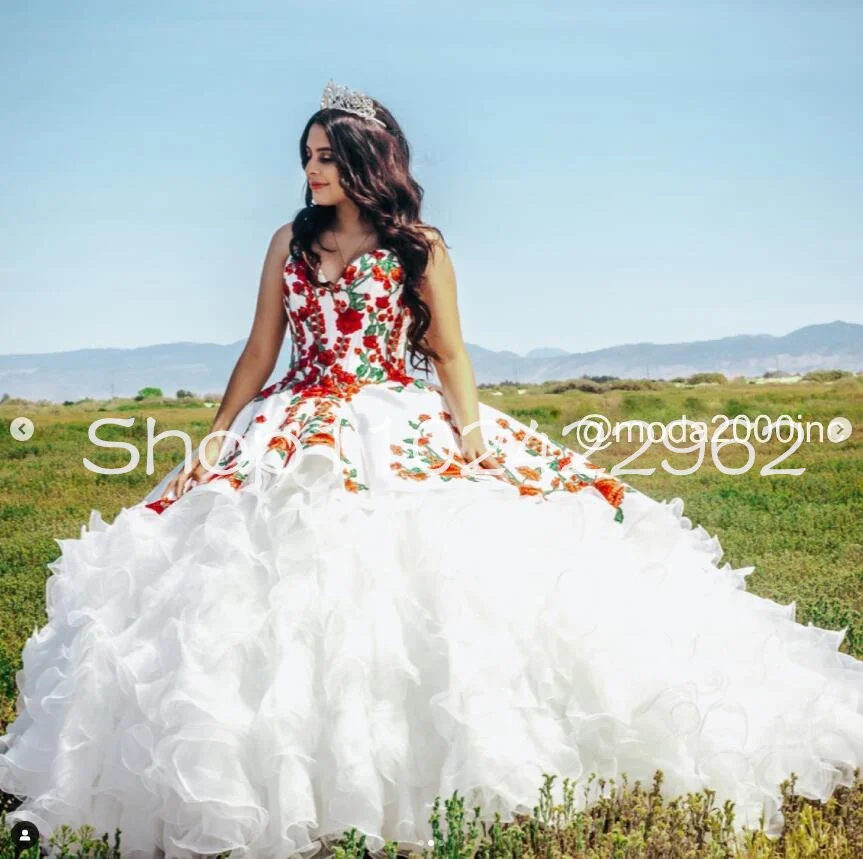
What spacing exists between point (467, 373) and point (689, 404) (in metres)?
16.8

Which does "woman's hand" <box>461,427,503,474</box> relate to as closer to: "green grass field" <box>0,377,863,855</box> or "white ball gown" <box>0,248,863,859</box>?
"white ball gown" <box>0,248,863,859</box>

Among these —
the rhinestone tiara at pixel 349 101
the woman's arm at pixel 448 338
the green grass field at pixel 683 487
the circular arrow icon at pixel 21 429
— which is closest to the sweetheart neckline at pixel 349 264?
the woman's arm at pixel 448 338

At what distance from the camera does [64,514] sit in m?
13.1

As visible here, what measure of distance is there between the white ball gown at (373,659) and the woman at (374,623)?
0.04 ft

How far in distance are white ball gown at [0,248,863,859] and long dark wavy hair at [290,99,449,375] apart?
18 centimetres

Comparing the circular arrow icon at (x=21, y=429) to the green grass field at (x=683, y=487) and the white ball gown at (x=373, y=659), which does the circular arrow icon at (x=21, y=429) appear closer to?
the green grass field at (x=683, y=487)

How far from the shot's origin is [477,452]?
5.55 metres

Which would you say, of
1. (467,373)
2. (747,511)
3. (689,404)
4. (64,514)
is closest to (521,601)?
(467,373)

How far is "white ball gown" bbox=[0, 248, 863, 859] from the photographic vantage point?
4328mm

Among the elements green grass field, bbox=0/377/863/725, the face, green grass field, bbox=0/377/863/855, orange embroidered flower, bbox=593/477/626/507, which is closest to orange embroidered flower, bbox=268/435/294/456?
the face

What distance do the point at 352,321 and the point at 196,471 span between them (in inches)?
41.7

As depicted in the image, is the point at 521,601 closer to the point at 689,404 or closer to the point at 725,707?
the point at 725,707

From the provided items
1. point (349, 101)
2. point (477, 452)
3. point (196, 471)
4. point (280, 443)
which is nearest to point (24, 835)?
point (196, 471)

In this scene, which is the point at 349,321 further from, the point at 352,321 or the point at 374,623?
the point at 374,623
